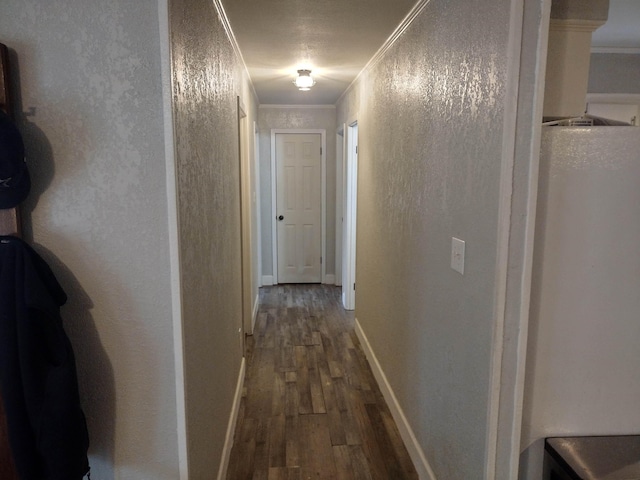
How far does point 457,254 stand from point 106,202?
48.4 inches

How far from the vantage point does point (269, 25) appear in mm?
2332

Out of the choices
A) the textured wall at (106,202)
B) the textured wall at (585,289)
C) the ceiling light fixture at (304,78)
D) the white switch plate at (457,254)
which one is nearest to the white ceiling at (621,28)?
the textured wall at (585,289)

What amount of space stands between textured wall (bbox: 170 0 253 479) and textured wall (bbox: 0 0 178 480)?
0.08 m

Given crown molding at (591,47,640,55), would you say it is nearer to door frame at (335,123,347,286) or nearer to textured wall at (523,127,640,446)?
textured wall at (523,127,640,446)

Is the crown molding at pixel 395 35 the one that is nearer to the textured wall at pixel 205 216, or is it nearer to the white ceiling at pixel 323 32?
the white ceiling at pixel 323 32

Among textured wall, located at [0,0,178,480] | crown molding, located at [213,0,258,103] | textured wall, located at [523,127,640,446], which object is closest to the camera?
textured wall, located at [0,0,178,480]

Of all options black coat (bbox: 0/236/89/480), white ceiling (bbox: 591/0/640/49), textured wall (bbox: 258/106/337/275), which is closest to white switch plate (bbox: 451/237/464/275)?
black coat (bbox: 0/236/89/480)

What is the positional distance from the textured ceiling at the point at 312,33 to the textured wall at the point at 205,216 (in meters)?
0.21

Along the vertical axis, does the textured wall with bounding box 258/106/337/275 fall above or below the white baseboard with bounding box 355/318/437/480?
above

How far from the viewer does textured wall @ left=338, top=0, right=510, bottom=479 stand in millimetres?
1413

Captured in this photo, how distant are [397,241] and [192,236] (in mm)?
1377

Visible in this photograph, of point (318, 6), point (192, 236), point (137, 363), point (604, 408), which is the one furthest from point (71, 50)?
point (604, 408)

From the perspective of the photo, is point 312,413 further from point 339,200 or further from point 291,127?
point 291,127

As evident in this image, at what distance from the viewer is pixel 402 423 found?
7.86 feet
